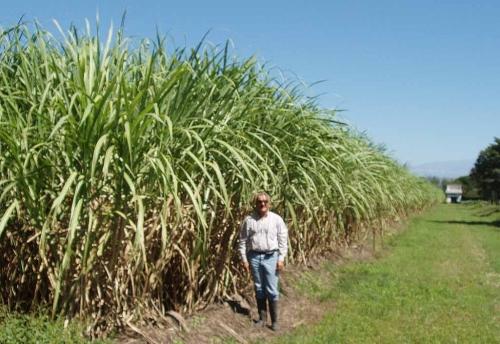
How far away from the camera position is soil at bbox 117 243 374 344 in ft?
14.1

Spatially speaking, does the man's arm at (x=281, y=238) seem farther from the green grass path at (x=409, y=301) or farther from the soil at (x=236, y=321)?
the green grass path at (x=409, y=301)

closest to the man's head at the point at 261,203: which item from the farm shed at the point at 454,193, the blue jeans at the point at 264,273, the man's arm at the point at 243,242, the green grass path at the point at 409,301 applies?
the man's arm at the point at 243,242

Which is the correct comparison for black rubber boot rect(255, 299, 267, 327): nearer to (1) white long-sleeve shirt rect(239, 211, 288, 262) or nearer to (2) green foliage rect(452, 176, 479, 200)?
(1) white long-sleeve shirt rect(239, 211, 288, 262)

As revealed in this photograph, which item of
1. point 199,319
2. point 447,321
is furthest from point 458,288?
point 199,319

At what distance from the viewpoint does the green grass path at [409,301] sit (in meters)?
5.33

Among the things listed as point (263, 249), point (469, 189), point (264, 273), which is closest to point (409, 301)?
point (264, 273)

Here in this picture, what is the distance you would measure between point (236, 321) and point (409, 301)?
2.50 metres

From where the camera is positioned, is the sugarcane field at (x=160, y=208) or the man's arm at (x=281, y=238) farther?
the man's arm at (x=281, y=238)

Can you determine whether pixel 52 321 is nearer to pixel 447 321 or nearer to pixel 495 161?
pixel 447 321

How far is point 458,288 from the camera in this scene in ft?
26.0

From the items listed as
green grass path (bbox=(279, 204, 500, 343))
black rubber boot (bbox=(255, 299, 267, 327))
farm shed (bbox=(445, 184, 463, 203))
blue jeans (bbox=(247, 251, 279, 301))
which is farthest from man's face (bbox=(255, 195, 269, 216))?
farm shed (bbox=(445, 184, 463, 203))

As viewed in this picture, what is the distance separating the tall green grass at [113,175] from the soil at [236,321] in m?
0.14

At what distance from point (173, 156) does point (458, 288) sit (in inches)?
203

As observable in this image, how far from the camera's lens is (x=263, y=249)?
17.0 ft
